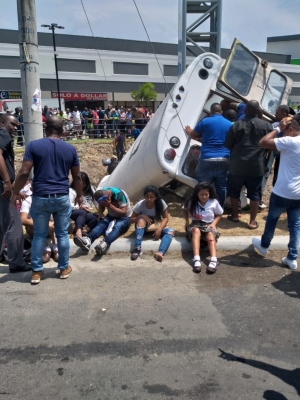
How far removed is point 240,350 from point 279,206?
A: 1.91 meters

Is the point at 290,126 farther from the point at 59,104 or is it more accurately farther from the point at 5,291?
the point at 59,104

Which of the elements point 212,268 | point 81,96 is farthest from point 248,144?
point 81,96

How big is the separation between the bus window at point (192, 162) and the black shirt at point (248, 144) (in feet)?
2.83

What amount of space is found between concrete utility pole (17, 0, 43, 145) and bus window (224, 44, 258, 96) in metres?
3.01

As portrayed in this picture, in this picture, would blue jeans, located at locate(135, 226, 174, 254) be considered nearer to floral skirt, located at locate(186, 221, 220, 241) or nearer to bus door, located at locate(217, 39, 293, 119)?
floral skirt, located at locate(186, 221, 220, 241)

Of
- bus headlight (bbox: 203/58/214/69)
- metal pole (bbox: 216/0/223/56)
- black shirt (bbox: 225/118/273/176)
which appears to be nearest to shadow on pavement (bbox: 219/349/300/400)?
black shirt (bbox: 225/118/273/176)

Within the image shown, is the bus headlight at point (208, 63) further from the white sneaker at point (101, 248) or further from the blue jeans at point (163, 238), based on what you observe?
the white sneaker at point (101, 248)

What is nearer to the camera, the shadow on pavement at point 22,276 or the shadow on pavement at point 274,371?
the shadow on pavement at point 274,371

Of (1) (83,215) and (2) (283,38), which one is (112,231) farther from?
(2) (283,38)

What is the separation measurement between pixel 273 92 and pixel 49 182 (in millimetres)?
4700

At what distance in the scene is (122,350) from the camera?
9.19ft

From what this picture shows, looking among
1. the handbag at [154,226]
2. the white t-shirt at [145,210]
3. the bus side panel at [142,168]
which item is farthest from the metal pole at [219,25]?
the handbag at [154,226]

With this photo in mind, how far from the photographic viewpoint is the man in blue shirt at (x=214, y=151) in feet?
17.7

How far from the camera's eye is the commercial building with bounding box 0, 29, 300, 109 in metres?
40.0
